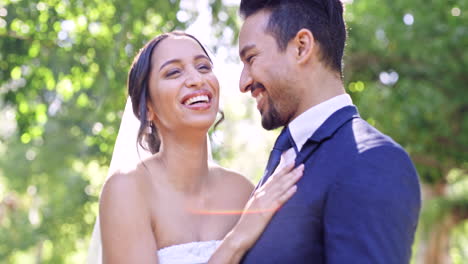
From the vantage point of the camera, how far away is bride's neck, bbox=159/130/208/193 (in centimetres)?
393

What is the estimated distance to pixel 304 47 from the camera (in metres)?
3.01

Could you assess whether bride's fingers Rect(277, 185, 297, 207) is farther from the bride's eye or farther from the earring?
the earring

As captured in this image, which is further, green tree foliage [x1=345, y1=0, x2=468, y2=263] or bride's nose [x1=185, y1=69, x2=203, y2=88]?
green tree foliage [x1=345, y1=0, x2=468, y2=263]

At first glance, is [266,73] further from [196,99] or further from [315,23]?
[196,99]

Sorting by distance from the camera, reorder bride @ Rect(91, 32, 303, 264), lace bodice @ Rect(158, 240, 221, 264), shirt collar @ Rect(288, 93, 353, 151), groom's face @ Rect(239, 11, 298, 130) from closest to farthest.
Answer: shirt collar @ Rect(288, 93, 353, 151) < groom's face @ Rect(239, 11, 298, 130) < bride @ Rect(91, 32, 303, 264) < lace bodice @ Rect(158, 240, 221, 264)

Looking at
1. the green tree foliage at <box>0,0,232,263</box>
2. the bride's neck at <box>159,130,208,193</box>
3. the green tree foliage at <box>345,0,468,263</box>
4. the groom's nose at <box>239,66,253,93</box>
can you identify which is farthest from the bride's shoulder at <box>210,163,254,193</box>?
the green tree foliage at <box>345,0,468,263</box>

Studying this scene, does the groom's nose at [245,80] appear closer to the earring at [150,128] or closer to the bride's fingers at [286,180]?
the bride's fingers at [286,180]

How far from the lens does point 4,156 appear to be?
940 inches

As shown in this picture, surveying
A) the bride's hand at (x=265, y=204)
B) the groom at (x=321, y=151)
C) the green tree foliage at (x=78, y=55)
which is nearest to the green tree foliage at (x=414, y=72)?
the green tree foliage at (x=78, y=55)

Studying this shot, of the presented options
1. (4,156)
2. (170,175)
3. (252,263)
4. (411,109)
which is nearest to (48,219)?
(4,156)

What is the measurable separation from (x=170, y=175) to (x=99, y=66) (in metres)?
3.37

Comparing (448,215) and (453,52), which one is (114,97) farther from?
(448,215)

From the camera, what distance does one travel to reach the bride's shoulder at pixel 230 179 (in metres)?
4.26

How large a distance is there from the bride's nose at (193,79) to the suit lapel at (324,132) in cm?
109
